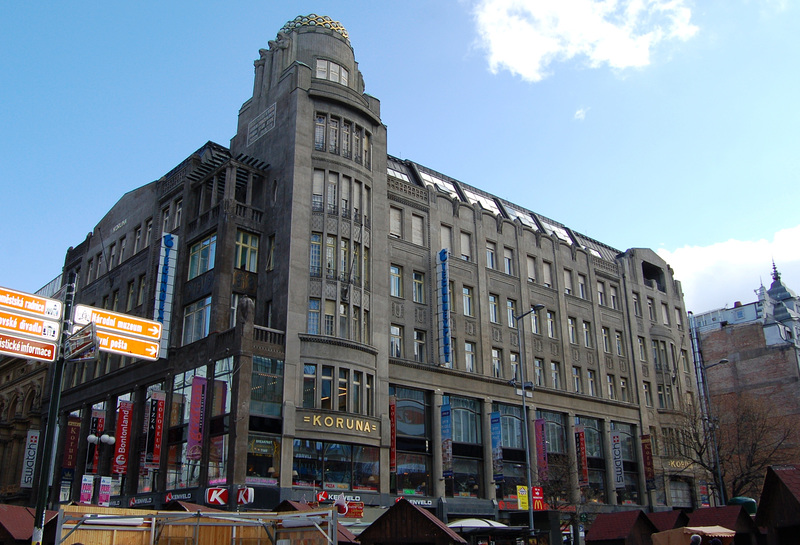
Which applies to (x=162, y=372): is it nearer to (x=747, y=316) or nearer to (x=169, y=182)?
(x=169, y=182)

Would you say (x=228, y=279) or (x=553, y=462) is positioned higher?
(x=228, y=279)

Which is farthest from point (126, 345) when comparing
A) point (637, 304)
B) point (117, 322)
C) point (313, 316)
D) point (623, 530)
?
point (637, 304)

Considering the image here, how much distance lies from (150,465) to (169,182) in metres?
17.8

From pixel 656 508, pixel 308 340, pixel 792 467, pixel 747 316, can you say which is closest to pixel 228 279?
pixel 308 340

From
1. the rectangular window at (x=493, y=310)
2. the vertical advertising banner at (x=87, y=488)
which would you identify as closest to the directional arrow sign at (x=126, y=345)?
the vertical advertising banner at (x=87, y=488)

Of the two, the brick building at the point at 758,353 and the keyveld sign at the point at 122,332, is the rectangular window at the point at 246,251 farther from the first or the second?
the brick building at the point at 758,353

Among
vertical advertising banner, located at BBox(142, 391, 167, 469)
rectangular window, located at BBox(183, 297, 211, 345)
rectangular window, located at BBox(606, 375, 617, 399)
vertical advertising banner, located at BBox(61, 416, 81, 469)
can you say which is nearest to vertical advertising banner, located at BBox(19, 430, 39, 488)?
vertical advertising banner, located at BBox(61, 416, 81, 469)

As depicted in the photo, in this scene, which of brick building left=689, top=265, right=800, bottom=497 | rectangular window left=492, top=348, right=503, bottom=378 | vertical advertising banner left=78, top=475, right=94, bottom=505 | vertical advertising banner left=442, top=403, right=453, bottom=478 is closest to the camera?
vertical advertising banner left=442, top=403, right=453, bottom=478

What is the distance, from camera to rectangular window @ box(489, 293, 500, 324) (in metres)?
48.4

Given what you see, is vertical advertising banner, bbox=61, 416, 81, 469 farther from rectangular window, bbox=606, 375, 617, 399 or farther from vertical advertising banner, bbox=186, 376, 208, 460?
rectangular window, bbox=606, 375, 617, 399

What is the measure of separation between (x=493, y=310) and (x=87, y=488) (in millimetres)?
27220

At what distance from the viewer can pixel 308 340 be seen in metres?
36.1

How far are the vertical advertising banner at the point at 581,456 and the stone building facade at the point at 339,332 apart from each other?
0.43 feet

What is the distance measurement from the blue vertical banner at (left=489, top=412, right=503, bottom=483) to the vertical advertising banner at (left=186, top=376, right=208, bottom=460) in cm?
1769
